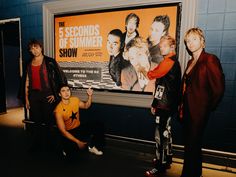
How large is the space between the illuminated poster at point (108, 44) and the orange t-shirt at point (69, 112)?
654 millimetres

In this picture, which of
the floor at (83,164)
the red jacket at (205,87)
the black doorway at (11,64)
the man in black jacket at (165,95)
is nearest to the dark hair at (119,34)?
the man in black jacket at (165,95)

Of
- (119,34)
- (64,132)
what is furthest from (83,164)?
(119,34)

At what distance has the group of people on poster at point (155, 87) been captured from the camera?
2.15 meters

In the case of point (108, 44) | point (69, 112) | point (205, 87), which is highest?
point (108, 44)

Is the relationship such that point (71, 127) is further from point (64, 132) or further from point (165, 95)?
point (165, 95)

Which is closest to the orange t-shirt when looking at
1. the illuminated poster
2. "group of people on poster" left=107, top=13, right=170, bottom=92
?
the illuminated poster

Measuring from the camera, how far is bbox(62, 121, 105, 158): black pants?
2986 mm

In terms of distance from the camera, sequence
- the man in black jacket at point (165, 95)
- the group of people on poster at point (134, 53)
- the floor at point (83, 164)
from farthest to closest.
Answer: the group of people on poster at point (134, 53)
the floor at point (83, 164)
the man in black jacket at point (165, 95)

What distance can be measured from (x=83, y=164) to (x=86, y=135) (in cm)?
41

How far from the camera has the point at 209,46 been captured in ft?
9.07

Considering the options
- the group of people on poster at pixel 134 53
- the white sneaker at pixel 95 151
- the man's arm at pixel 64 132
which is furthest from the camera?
the white sneaker at pixel 95 151

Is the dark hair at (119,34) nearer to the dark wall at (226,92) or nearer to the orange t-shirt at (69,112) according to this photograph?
the dark wall at (226,92)

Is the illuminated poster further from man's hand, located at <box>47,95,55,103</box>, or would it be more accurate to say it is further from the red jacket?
the red jacket

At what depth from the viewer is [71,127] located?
3.06 meters
